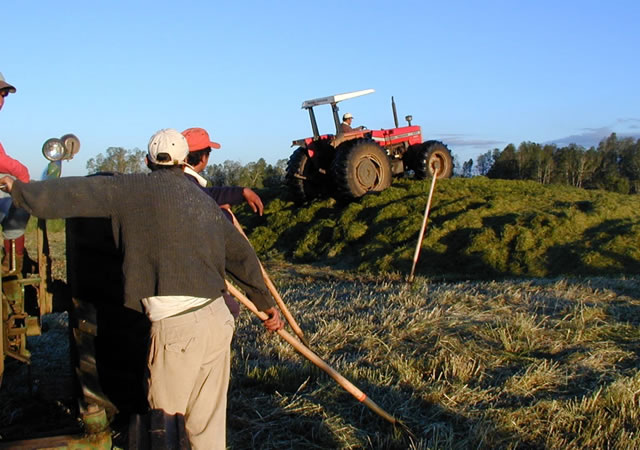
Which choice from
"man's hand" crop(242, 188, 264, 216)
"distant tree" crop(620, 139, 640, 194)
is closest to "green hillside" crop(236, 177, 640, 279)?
"man's hand" crop(242, 188, 264, 216)

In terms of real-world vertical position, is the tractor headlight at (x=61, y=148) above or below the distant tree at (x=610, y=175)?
above

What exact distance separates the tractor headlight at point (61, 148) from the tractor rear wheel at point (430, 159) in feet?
40.7

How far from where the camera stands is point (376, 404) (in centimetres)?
407

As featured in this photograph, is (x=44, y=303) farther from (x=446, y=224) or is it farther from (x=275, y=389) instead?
(x=446, y=224)

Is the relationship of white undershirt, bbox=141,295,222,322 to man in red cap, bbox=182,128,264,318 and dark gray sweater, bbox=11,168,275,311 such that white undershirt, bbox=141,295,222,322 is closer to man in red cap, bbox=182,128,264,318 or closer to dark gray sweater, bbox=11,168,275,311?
dark gray sweater, bbox=11,168,275,311

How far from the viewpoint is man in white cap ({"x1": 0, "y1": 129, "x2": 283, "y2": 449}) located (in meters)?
2.86

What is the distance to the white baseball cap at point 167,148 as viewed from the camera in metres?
3.01

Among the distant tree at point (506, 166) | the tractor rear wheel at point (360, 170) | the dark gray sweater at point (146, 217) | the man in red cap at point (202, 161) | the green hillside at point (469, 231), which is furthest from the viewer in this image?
the distant tree at point (506, 166)

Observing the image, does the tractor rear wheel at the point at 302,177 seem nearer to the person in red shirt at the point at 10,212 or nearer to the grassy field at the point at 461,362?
the grassy field at the point at 461,362

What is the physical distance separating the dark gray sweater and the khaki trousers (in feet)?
0.46

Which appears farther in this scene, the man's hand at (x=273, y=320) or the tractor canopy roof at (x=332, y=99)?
the tractor canopy roof at (x=332, y=99)

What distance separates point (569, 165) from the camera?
2406 centimetres

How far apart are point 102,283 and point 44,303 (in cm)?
65

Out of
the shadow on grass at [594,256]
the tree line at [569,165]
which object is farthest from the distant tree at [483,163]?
the shadow on grass at [594,256]
